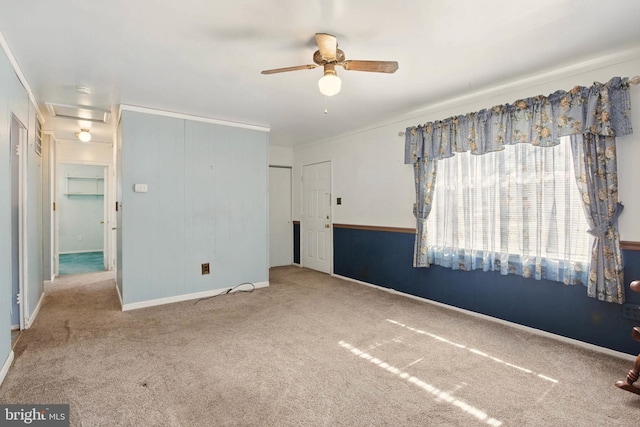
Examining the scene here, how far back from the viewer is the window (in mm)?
2791

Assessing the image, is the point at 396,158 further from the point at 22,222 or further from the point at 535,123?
the point at 22,222

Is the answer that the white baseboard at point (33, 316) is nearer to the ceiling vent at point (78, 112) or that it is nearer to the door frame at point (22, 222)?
the door frame at point (22, 222)

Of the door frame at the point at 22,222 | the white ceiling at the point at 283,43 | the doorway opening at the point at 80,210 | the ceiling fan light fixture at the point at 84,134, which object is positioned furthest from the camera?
the doorway opening at the point at 80,210

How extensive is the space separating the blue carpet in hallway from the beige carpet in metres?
2.76

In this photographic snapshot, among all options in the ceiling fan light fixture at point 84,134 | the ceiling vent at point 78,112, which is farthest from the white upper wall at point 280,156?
the ceiling fan light fixture at point 84,134

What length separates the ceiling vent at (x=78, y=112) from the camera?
12.4ft

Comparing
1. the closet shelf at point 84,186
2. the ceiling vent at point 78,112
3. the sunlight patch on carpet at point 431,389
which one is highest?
the ceiling vent at point 78,112

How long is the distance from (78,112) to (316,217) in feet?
12.1

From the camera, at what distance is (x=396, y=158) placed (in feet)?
14.3

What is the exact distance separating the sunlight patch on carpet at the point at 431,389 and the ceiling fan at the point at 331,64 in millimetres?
2003

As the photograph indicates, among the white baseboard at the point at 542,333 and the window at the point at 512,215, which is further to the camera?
the window at the point at 512,215

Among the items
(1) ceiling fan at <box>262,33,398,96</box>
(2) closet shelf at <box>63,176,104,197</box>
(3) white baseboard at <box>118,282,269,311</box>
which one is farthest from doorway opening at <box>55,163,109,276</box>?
(1) ceiling fan at <box>262,33,398,96</box>

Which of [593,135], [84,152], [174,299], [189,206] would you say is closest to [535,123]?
[593,135]

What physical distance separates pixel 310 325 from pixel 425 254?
5.22 feet
